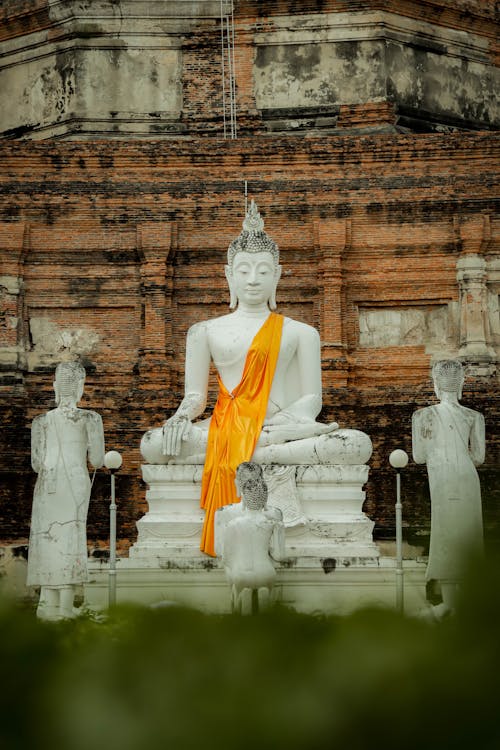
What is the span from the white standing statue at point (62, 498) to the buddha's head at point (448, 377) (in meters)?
2.50

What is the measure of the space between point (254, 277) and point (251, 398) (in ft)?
3.39

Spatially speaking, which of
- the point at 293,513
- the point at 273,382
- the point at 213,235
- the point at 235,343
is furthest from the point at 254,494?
the point at 213,235

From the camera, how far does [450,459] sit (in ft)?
33.7

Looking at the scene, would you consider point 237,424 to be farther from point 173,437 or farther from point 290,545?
point 290,545

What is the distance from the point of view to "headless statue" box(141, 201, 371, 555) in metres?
10.8

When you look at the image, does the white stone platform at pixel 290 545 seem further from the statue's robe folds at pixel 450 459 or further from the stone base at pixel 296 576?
the statue's robe folds at pixel 450 459

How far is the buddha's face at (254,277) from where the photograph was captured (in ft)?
38.5

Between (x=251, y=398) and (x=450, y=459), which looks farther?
(x=251, y=398)

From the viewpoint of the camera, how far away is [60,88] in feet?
69.7

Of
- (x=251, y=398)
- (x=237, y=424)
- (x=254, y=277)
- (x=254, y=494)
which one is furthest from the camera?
(x=254, y=277)

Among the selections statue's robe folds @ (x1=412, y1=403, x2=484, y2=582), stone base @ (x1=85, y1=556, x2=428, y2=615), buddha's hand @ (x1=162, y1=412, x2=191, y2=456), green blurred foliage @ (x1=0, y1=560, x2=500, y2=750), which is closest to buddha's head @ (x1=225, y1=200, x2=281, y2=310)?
buddha's hand @ (x1=162, y1=412, x2=191, y2=456)

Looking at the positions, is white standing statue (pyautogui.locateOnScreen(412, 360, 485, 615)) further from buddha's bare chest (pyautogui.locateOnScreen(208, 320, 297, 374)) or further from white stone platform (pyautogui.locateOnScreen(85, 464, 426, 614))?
buddha's bare chest (pyautogui.locateOnScreen(208, 320, 297, 374))

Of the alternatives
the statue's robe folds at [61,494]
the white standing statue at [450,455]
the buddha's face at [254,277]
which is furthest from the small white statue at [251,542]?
the buddha's face at [254,277]

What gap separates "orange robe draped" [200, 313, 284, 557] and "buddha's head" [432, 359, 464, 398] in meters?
1.40
